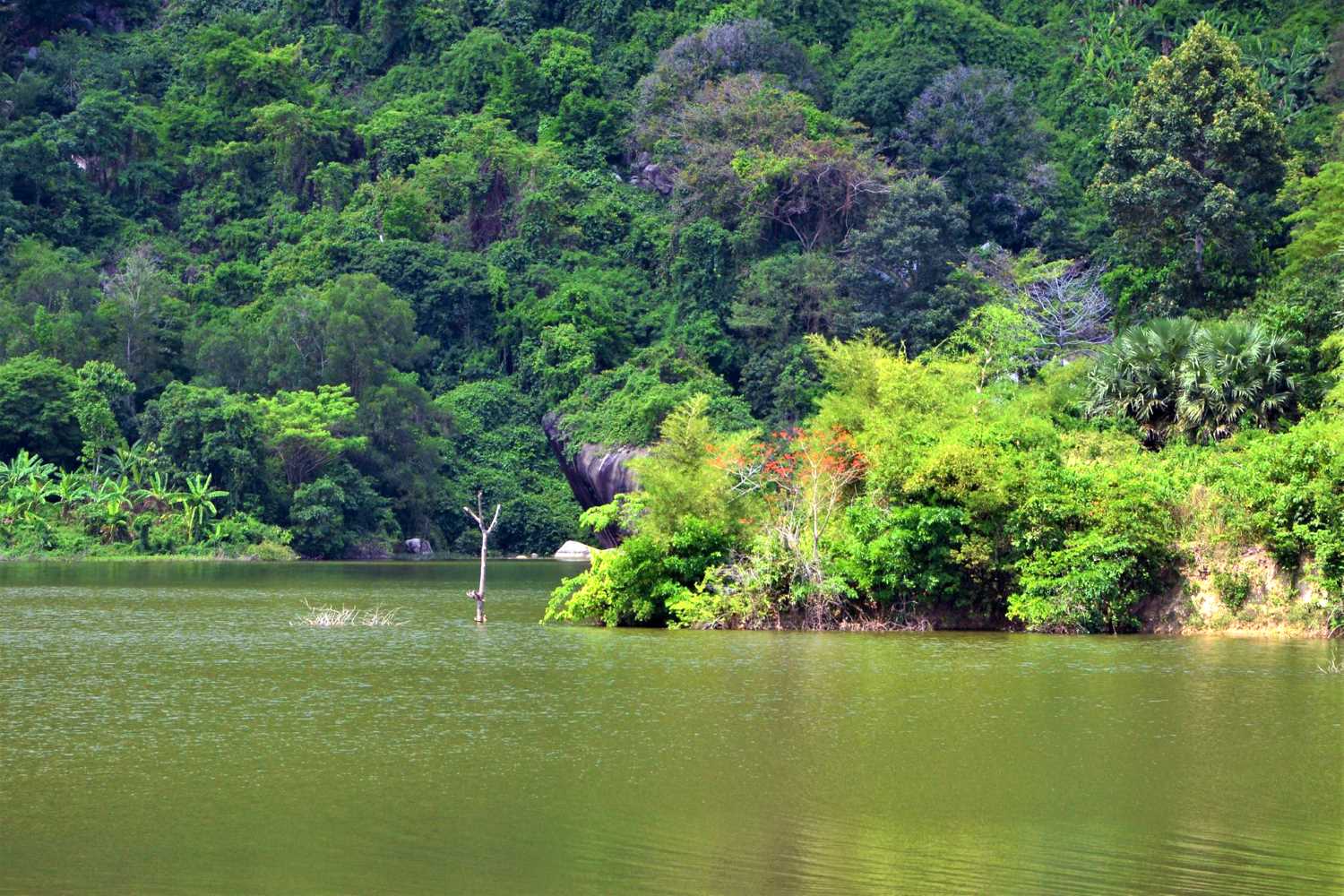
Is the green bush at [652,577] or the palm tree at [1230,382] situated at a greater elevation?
the palm tree at [1230,382]

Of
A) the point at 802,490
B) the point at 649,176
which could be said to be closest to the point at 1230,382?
the point at 802,490

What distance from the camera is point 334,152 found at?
9400 cm

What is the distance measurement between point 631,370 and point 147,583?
27002 mm

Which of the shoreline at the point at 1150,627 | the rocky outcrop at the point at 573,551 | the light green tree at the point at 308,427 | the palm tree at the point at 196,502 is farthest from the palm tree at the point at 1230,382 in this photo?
the palm tree at the point at 196,502

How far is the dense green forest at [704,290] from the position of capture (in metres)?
35.8

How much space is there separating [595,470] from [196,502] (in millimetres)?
16958

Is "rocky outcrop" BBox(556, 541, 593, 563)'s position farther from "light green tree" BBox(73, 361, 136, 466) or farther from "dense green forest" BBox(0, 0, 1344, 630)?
"light green tree" BBox(73, 361, 136, 466)

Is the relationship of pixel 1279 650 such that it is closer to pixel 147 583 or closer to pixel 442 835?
pixel 442 835

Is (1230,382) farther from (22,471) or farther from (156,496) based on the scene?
(22,471)

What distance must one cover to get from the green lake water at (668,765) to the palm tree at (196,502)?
37942 mm

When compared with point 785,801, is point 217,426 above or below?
above

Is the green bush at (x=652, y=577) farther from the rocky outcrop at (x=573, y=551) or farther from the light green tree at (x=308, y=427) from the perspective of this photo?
the rocky outcrop at (x=573, y=551)

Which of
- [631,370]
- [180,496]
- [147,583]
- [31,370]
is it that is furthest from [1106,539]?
[31,370]

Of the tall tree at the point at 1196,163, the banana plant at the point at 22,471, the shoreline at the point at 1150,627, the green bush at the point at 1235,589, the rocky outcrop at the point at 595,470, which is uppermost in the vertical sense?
the tall tree at the point at 1196,163
